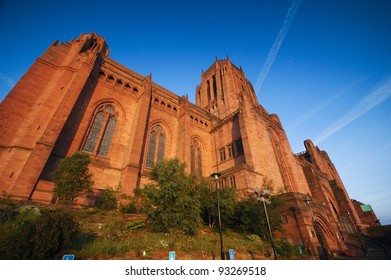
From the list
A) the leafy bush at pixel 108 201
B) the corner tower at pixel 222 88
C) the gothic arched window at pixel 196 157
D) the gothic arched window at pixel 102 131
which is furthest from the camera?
the corner tower at pixel 222 88

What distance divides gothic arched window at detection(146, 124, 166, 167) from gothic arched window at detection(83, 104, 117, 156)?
4692 millimetres

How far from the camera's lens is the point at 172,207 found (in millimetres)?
9477

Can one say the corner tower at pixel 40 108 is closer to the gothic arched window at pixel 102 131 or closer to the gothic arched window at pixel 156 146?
the gothic arched window at pixel 102 131

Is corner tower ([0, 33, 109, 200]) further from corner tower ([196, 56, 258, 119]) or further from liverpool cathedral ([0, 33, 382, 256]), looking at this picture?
corner tower ([196, 56, 258, 119])

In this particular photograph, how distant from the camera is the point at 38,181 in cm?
1164

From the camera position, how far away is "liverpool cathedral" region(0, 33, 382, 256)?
13047 mm

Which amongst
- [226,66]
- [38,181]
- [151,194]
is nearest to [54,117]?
[38,181]

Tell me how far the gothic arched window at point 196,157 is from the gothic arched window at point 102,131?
36.9ft

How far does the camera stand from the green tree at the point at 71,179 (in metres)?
11.1

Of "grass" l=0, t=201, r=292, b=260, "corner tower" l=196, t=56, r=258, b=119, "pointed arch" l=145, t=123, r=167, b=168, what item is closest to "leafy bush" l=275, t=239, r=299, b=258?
"grass" l=0, t=201, r=292, b=260

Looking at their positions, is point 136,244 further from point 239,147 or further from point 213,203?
point 239,147

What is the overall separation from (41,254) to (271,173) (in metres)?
22.4

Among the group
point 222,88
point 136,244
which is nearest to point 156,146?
point 136,244

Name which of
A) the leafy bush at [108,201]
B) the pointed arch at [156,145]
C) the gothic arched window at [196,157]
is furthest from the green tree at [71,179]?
the gothic arched window at [196,157]
